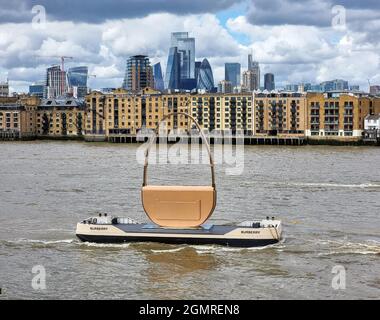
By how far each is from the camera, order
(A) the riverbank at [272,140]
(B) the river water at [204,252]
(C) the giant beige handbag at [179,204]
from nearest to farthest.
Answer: (B) the river water at [204,252]
(C) the giant beige handbag at [179,204]
(A) the riverbank at [272,140]

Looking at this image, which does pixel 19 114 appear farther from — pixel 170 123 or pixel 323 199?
pixel 323 199

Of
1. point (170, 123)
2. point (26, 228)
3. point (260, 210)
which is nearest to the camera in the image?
point (26, 228)

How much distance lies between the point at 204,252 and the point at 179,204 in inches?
66.3

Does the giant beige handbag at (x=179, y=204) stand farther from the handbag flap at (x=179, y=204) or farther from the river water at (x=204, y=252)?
the river water at (x=204, y=252)

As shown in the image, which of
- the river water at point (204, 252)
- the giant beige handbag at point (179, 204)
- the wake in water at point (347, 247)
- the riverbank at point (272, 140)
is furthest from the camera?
the riverbank at point (272, 140)

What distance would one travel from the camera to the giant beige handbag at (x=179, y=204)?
72.5ft

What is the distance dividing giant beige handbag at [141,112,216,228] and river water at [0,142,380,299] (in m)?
0.86

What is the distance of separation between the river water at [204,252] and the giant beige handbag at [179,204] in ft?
2.83

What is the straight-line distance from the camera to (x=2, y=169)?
55375mm
